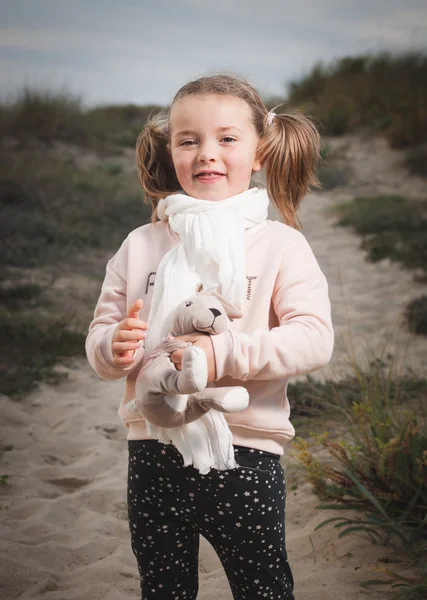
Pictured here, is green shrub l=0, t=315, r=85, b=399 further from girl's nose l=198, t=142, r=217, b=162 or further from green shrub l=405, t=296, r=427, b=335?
girl's nose l=198, t=142, r=217, b=162

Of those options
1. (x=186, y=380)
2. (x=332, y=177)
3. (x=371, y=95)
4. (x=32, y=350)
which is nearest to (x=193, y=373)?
(x=186, y=380)

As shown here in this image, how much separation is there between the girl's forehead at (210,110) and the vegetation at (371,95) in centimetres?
1128

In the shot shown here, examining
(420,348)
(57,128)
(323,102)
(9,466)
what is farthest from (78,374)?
(323,102)

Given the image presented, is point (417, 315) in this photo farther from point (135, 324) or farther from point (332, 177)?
point (332, 177)

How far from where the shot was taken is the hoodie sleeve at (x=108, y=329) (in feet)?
5.52

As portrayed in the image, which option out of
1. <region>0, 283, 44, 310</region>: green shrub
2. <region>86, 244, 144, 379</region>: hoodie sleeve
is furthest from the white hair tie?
<region>0, 283, 44, 310</region>: green shrub

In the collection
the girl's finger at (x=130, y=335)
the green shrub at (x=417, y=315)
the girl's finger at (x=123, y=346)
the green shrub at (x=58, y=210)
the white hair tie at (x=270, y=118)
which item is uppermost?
the white hair tie at (x=270, y=118)

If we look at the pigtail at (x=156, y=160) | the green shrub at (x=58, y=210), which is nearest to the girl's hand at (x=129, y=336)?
the pigtail at (x=156, y=160)

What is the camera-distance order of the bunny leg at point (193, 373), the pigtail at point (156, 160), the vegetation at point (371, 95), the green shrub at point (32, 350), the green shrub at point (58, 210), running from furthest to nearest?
the vegetation at point (371, 95), the green shrub at point (58, 210), the green shrub at point (32, 350), the pigtail at point (156, 160), the bunny leg at point (193, 373)

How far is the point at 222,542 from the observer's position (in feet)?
5.69

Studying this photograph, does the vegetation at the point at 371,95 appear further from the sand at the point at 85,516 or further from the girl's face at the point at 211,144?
the girl's face at the point at 211,144

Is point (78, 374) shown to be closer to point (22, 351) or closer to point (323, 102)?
point (22, 351)

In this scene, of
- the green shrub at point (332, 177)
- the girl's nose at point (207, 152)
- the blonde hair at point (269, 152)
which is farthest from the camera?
the green shrub at point (332, 177)

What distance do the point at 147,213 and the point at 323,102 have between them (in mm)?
6748
